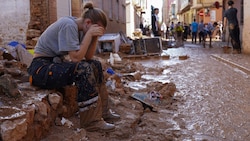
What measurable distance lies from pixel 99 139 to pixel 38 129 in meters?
0.59

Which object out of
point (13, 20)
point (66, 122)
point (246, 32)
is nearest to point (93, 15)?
point (66, 122)

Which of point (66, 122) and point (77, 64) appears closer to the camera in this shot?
Answer: point (77, 64)

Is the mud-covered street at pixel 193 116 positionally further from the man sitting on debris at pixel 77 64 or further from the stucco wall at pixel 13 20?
the stucco wall at pixel 13 20

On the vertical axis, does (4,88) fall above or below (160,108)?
above

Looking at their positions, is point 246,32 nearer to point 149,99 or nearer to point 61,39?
point 149,99

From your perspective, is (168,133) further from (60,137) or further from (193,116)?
(60,137)

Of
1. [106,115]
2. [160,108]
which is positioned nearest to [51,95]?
[106,115]

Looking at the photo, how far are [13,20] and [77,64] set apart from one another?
23.0ft

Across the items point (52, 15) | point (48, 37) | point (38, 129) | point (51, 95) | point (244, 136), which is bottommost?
point (244, 136)

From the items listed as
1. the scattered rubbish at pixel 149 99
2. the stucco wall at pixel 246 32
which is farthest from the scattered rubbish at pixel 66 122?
the stucco wall at pixel 246 32

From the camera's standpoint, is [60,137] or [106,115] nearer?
[60,137]

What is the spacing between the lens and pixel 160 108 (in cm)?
455

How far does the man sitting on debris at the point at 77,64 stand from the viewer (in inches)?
119

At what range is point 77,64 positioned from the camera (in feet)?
9.96
